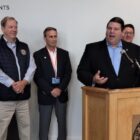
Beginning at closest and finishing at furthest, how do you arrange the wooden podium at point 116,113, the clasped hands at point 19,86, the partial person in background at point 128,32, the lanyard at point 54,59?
1. the wooden podium at point 116,113
2. the clasped hands at point 19,86
3. the lanyard at point 54,59
4. the partial person in background at point 128,32

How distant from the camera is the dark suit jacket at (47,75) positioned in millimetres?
3752

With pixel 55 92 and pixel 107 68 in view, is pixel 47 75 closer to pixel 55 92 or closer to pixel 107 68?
pixel 55 92

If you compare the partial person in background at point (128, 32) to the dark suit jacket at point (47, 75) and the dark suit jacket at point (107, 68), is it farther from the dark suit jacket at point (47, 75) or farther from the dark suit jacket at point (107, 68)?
the dark suit jacket at point (107, 68)

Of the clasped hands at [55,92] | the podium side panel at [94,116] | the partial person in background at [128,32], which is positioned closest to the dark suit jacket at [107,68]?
the podium side panel at [94,116]

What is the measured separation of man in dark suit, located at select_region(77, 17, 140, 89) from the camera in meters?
2.69

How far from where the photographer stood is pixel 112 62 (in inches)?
108

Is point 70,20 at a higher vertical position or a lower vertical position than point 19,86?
higher

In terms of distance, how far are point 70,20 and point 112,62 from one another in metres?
1.64

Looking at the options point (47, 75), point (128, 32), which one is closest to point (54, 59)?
point (47, 75)

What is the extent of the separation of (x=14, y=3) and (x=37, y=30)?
46cm

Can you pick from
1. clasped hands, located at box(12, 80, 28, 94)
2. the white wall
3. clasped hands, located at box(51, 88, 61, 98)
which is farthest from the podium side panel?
the white wall

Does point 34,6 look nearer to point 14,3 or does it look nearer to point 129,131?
point 14,3

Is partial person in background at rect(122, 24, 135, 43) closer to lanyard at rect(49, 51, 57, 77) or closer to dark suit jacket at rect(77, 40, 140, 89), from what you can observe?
lanyard at rect(49, 51, 57, 77)

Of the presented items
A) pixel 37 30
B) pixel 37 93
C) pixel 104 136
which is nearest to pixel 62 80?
pixel 37 93
